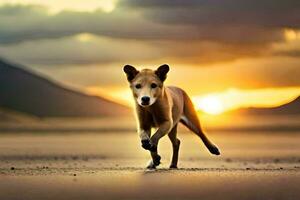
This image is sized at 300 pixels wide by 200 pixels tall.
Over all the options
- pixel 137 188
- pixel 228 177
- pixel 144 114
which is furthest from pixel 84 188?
pixel 144 114

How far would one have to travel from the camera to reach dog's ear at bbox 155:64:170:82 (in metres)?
11.9

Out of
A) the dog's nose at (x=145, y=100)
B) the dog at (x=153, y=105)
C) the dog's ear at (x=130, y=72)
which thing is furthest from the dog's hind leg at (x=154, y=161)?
the dog's ear at (x=130, y=72)

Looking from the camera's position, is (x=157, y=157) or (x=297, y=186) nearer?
(x=297, y=186)

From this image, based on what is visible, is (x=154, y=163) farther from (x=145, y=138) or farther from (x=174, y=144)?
(x=174, y=144)

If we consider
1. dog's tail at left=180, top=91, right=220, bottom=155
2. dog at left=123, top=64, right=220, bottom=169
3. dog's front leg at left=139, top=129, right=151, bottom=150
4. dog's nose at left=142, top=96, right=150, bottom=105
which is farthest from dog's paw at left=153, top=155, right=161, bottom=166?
dog's tail at left=180, top=91, right=220, bottom=155

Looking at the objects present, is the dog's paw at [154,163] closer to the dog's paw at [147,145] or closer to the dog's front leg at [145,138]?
the dog's front leg at [145,138]

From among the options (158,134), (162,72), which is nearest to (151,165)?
(158,134)

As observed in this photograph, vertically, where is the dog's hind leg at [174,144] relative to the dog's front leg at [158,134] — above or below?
above

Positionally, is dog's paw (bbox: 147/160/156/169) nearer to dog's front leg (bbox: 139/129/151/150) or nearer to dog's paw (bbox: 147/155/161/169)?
dog's paw (bbox: 147/155/161/169)

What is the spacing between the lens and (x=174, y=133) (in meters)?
13.6

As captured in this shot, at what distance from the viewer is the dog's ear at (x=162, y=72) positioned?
11.9m

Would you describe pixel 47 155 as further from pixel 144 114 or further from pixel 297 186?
pixel 297 186

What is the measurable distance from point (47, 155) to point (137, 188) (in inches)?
274

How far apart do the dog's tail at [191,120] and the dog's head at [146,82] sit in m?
1.95
